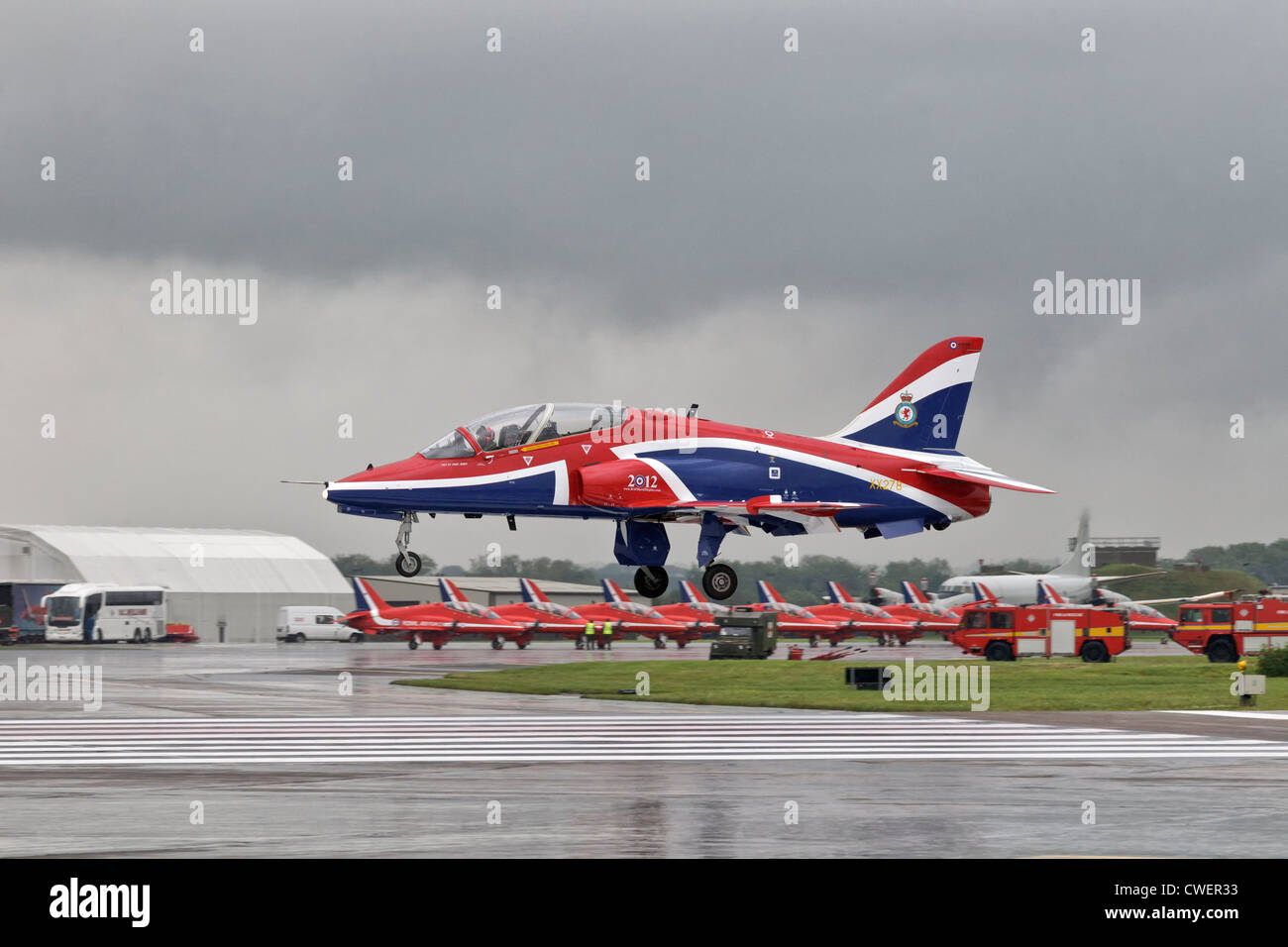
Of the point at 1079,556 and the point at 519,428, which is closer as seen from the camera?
the point at 519,428

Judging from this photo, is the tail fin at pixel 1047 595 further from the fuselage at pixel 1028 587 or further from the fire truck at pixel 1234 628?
the fire truck at pixel 1234 628

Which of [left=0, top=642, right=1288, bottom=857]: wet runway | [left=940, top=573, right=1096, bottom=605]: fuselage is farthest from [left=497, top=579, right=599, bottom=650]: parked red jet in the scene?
[left=0, top=642, right=1288, bottom=857]: wet runway

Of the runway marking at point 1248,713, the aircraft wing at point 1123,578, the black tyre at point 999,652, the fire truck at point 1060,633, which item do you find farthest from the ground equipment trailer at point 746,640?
the aircraft wing at point 1123,578

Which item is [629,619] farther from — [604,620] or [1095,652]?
[1095,652]

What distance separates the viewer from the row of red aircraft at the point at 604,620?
8031 centimetres

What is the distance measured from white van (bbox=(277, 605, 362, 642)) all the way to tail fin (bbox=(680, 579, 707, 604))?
23845mm

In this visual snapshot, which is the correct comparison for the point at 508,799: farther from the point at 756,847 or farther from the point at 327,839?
the point at 756,847

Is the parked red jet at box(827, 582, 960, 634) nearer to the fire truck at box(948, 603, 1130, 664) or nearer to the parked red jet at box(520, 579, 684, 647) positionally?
the parked red jet at box(520, 579, 684, 647)

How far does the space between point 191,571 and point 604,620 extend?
131 ft

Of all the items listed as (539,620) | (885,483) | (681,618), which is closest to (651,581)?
(885,483)

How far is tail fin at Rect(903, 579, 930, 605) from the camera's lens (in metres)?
95.4

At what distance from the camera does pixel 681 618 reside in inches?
3497
